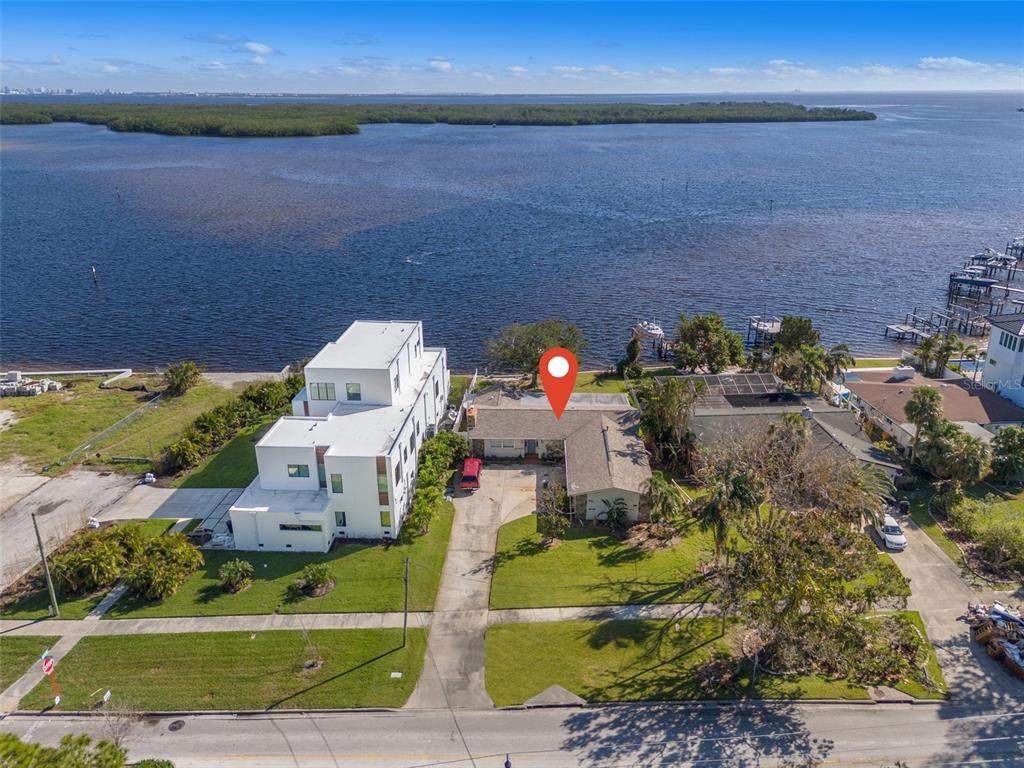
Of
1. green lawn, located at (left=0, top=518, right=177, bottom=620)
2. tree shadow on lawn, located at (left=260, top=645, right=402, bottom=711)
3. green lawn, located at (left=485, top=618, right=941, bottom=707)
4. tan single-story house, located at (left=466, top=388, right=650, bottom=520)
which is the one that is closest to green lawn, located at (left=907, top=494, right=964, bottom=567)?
green lawn, located at (left=485, top=618, right=941, bottom=707)

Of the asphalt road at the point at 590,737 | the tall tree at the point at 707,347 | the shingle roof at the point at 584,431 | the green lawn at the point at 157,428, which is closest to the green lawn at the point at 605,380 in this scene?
the tall tree at the point at 707,347

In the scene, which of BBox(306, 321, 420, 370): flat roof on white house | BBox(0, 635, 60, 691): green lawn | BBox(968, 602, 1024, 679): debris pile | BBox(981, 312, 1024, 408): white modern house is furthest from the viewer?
BBox(981, 312, 1024, 408): white modern house

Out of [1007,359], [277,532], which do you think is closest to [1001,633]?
[1007,359]

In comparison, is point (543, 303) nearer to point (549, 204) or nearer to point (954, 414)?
point (954, 414)

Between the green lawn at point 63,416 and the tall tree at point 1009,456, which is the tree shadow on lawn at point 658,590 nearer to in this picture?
the tall tree at point 1009,456

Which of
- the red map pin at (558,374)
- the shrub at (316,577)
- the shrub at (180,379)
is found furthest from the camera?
the shrub at (180,379)

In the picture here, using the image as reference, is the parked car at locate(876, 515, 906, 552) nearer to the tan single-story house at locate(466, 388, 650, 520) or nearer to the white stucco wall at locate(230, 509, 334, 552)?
the tan single-story house at locate(466, 388, 650, 520)
